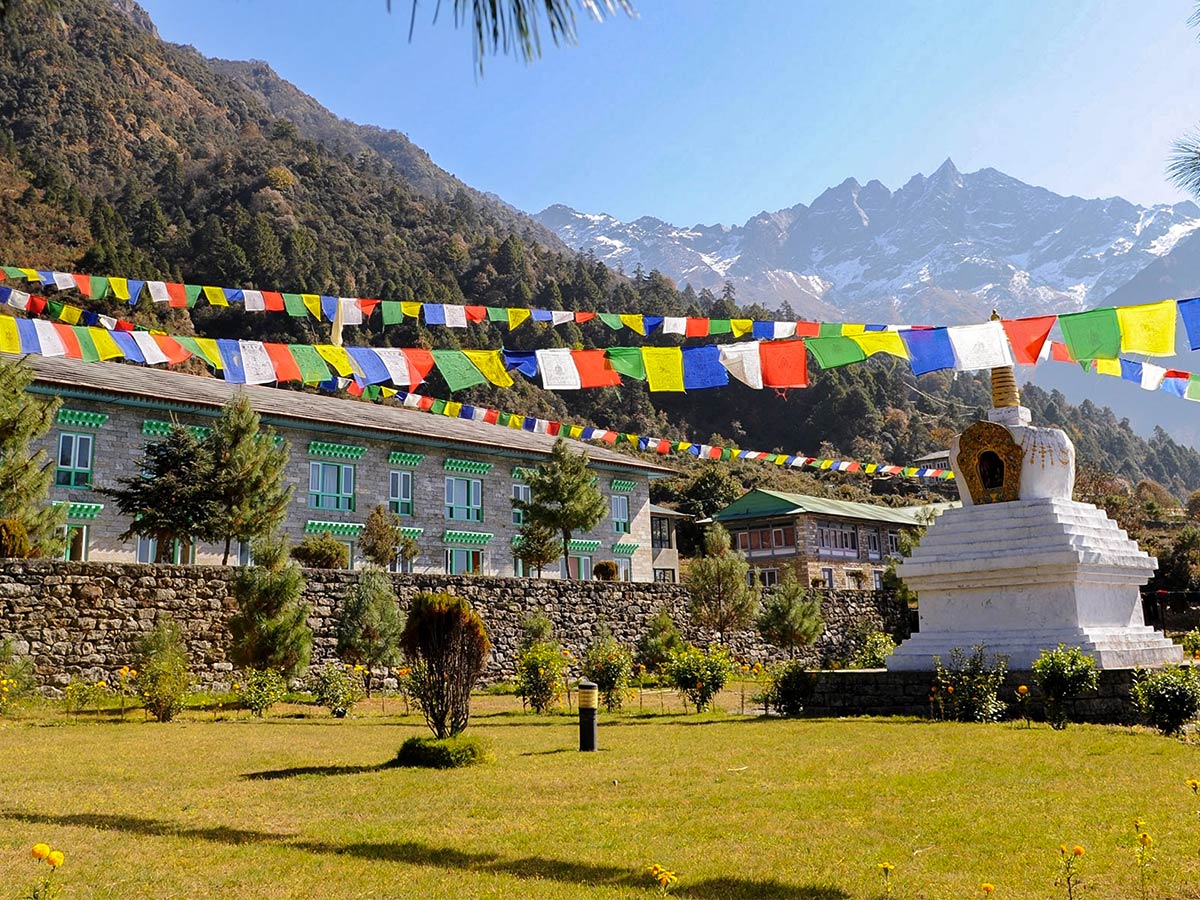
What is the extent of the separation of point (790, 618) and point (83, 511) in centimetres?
2024

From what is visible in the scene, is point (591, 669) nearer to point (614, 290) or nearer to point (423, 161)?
point (614, 290)

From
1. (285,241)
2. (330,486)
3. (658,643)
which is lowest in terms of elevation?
(658,643)

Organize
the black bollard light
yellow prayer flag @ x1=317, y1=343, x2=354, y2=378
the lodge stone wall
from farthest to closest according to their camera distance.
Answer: the lodge stone wall → yellow prayer flag @ x1=317, y1=343, x2=354, y2=378 → the black bollard light

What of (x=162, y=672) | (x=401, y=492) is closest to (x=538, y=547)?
(x=401, y=492)

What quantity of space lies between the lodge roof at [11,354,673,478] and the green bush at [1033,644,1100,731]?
66.0 ft

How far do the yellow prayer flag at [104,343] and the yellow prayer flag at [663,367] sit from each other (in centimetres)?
713

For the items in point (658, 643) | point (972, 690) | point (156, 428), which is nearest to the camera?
point (972, 690)

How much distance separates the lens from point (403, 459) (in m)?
33.8

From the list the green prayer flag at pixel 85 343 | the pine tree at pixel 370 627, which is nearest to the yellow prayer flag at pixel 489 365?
the green prayer flag at pixel 85 343

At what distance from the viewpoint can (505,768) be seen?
32.6 feet

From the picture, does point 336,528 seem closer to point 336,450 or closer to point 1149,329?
point 336,450

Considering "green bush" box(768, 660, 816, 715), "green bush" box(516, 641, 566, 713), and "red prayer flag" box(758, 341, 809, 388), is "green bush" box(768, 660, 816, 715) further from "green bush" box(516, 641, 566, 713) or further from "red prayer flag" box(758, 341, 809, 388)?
"red prayer flag" box(758, 341, 809, 388)

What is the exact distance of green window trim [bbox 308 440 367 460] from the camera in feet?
103

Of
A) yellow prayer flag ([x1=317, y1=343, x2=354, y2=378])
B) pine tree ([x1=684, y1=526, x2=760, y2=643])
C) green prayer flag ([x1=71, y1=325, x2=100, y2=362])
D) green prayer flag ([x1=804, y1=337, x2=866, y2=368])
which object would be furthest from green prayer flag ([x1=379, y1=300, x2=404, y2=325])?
pine tree ([x1=684, y1=526, x2=760, y2=643])
